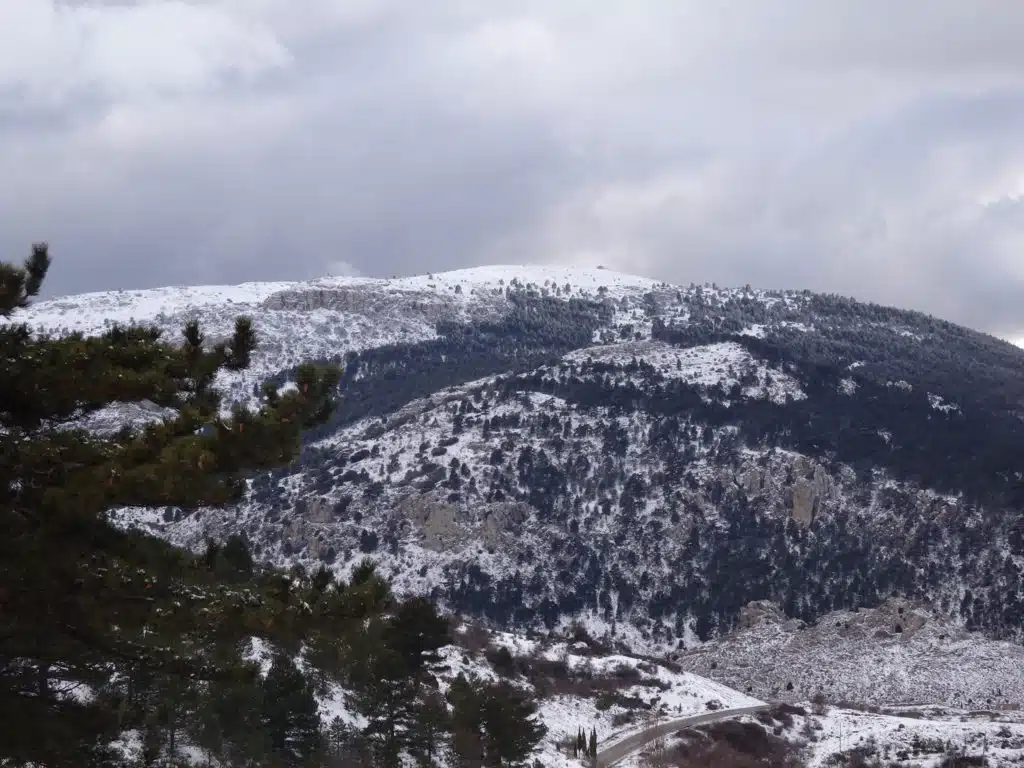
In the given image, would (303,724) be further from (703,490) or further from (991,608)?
(703,490)

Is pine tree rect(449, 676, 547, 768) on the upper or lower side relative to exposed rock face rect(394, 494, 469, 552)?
lower

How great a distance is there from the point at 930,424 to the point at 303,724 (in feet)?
466

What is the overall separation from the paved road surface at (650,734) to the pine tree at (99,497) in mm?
44019

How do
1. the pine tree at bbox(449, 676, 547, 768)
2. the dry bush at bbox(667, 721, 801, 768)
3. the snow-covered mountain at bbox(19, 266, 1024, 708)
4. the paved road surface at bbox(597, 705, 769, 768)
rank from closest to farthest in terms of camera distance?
the pine tree at bbox(449, 676, 547, 768) → the dry bush at bbox(667, 721, 801, 768) → the paved road surface at bbox(597, 705, 769, 768) → the snow-covered mountain at bbox(19, 266, 1024, 708)

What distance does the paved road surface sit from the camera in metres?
57.2

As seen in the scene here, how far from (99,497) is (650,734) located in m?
54.7

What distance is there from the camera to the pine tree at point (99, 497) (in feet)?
44.0

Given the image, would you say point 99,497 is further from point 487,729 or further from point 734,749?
point 734,749

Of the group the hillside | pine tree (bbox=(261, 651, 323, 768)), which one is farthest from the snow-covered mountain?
pine tree (bbox=(261, 651, 323, 768))

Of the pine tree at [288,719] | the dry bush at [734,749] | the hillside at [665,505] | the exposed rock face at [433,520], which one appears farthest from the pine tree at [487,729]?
the exposed rock face at [433,520]

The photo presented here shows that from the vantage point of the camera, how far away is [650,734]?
6259 centimetres

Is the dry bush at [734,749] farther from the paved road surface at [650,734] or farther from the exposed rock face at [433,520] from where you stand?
the exposed rock face at [433,520]

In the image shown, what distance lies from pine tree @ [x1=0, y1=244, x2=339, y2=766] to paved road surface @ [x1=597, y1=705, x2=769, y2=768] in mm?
44019

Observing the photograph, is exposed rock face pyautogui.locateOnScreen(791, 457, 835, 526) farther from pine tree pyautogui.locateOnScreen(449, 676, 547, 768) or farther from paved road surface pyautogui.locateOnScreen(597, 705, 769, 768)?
pine tree pyautogui.locateOnScreen(449, 676, 547, 768)
